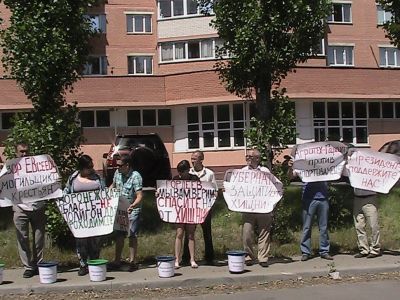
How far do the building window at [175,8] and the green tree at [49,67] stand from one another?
73.6 feet

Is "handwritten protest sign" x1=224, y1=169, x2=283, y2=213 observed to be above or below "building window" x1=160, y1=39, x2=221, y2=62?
below

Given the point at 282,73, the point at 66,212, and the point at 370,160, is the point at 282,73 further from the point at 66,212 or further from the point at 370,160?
the point at 66,212

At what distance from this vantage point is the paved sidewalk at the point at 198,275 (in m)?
8.78

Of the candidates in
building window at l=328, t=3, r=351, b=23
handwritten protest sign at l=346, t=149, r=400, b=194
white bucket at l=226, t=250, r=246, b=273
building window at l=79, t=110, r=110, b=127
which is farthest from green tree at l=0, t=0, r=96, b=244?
building window at l=328, t=3, r=351, b=23

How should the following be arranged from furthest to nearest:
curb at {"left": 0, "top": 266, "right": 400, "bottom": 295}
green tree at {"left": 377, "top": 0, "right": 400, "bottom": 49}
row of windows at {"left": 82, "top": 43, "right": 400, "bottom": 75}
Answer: row of windows at {"left": 82, "top": 43, "right": 400, "bottom": 75} < green tree at {"left": 377, "top": 0, "right": 400, "bottom": 49} < curb at {"left": 0, "top": 266, "right": 400, "bottom": 295}

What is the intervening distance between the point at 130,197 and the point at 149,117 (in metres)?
22.1

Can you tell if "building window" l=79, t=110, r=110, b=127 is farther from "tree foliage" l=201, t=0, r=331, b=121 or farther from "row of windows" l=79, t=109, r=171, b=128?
→ "tree foliage" l=201, t=0, r=331, b=121

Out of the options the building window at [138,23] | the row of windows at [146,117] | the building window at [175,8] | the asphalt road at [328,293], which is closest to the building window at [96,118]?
the row of windows at [146,117]

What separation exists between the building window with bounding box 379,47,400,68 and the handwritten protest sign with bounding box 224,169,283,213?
27840 mm

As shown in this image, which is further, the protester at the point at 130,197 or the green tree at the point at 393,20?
the green tree at the point at 393,20

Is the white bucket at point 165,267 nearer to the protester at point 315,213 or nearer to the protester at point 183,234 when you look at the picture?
the protester at point 183,234

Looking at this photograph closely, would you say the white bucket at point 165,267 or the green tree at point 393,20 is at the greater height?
the green tree at point 393,20

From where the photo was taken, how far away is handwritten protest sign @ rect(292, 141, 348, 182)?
10463 mm

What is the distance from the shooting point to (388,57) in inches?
1417
